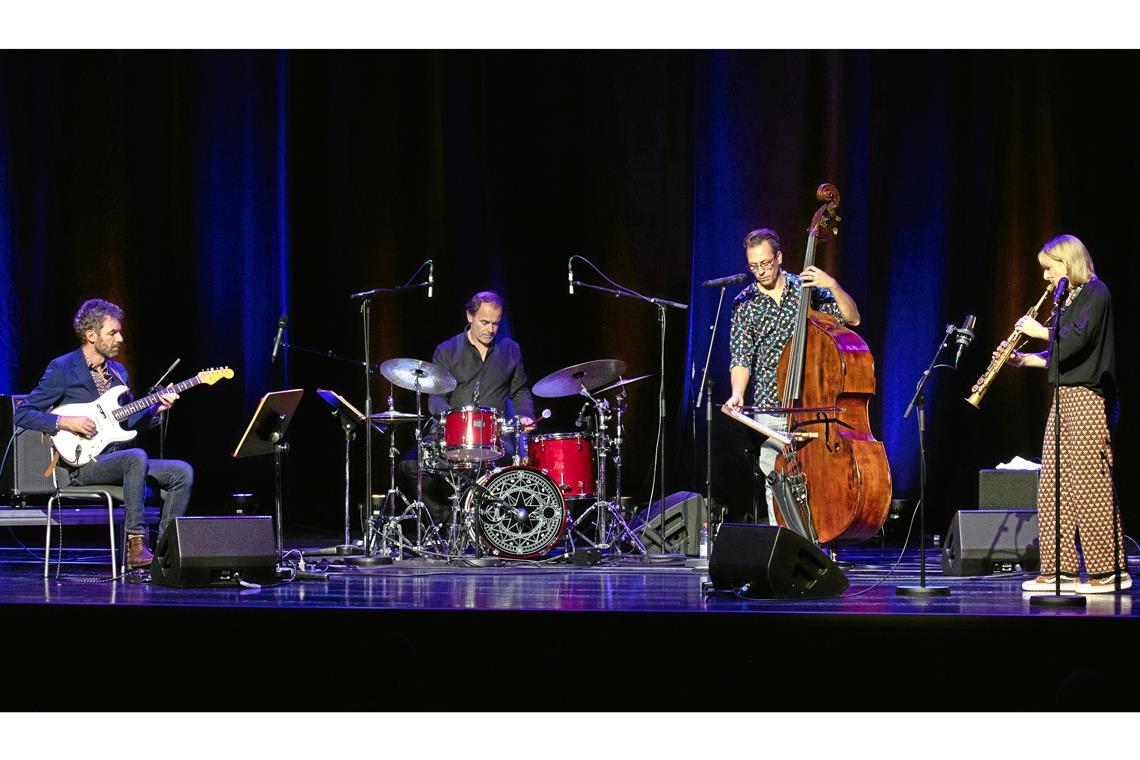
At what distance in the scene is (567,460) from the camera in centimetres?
646

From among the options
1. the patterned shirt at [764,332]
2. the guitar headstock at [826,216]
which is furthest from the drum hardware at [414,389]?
the guitar headstock at [826,216]

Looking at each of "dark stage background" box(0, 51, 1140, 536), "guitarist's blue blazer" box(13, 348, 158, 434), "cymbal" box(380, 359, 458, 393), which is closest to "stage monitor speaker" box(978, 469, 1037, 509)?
"dark stage background" box(0, 51, 1140, 536)

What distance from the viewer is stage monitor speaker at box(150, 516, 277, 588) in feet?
16.2

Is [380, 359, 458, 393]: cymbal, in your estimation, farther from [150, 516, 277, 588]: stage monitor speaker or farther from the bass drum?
[150, 516, 277, 588]: stage monitor speaker

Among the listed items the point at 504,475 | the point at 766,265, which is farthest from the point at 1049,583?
the point at 504,475

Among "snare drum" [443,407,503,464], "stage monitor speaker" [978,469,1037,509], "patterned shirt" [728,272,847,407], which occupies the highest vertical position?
"patterned shirt" [728,272,847,407]

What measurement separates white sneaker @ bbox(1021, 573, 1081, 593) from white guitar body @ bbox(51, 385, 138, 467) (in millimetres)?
3957

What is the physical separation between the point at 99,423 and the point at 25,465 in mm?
600

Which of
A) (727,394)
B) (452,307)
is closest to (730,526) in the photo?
(727,394)

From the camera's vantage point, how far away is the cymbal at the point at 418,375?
19.9 ft

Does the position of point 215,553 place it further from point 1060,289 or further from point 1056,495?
point 1060,289

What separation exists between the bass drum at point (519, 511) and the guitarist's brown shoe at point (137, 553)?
1576 millimetres

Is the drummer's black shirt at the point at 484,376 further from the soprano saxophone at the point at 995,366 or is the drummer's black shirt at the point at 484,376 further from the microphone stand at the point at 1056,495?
the microphone stand at the point at 1056,495

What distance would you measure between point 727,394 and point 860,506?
2.05m
